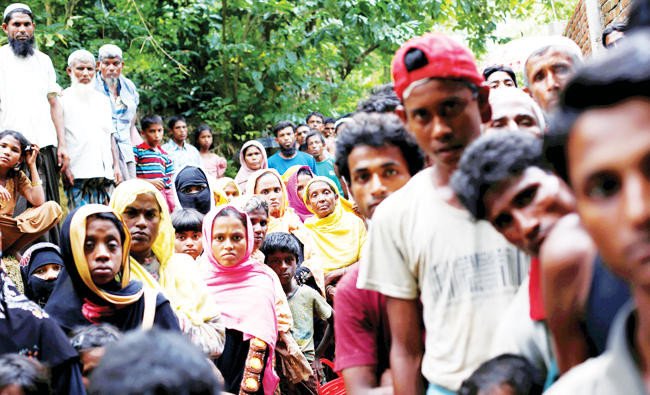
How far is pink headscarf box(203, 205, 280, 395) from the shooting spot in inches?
207

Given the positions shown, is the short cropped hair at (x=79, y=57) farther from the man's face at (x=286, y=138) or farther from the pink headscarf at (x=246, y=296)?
the pink headscarf at (x=246, y=296)

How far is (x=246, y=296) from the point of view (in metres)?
5.39

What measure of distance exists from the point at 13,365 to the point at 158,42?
8990mm

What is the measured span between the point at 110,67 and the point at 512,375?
7.65 meters

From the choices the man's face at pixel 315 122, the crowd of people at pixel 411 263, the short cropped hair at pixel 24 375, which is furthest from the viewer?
the man's face at pixel 315 122

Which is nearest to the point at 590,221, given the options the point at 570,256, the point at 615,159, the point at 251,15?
the point at 615,159

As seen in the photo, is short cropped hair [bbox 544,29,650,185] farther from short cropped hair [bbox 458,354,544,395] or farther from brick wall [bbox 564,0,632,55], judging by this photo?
brick wall [bbox 564,0,632,55]

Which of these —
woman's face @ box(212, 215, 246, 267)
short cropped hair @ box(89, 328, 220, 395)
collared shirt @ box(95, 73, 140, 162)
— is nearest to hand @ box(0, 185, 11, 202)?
woman's face @ box(212, 215, 246, 267)

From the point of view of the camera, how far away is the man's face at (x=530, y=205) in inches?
79.9

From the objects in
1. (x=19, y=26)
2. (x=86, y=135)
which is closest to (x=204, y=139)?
(x=86, y=135)

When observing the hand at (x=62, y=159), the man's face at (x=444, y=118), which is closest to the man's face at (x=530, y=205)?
the man's face at (x=444, y=118)

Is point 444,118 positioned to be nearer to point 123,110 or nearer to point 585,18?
point 585,18

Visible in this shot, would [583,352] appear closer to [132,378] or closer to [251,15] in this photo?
[132,378]

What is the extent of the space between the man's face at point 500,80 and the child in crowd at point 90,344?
3196 mm
